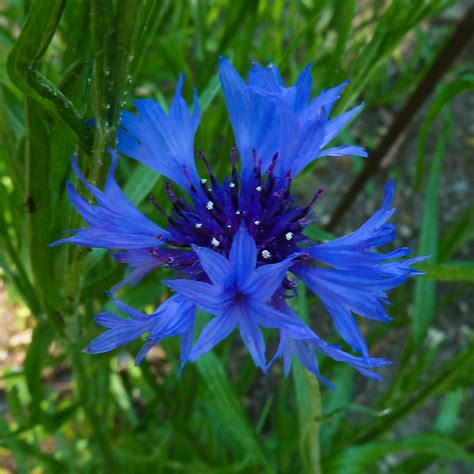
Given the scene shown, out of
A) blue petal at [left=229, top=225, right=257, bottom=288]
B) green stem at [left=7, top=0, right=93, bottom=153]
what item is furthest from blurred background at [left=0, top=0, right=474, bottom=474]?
blue petal at [left=229, top=225, right=257, bottom=288]

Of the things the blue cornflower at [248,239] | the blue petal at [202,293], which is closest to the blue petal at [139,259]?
the blue cornflower at [248,239]

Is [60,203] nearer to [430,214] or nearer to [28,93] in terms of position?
[28,93]

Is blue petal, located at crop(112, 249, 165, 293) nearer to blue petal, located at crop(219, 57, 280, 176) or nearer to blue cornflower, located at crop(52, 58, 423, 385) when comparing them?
blue cornflower, located at crop(52, 58, 423, 385)

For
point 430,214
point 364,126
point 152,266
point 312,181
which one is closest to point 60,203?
point 152,266

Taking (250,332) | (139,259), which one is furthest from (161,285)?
(250,332)

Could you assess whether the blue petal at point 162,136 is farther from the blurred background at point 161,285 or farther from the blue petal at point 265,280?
the blue petal at point 265,280
